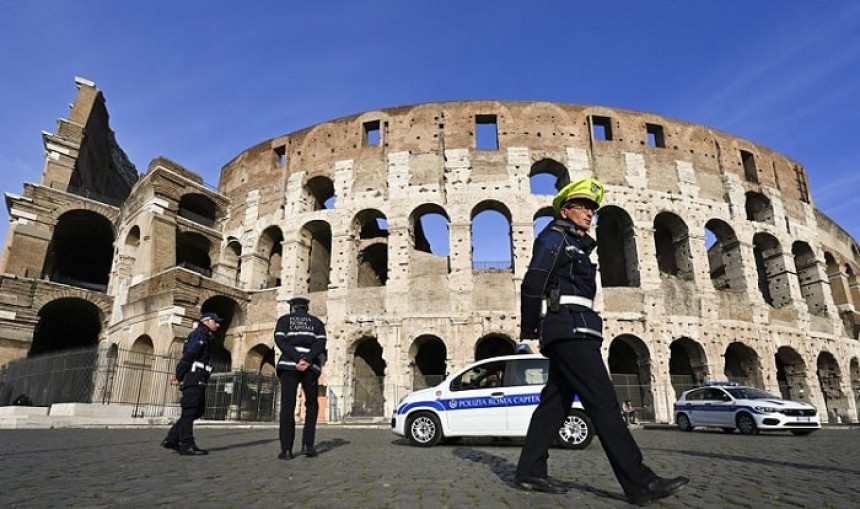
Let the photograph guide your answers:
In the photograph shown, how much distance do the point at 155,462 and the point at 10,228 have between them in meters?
23.5

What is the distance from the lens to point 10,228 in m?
22.1

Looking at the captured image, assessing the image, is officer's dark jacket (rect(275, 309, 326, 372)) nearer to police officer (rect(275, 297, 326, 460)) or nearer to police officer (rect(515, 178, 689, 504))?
police officer (rect(275, 297, 326, 460))

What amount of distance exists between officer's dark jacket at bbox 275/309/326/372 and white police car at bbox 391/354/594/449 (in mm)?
2713

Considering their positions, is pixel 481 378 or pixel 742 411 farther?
pixel 742 411

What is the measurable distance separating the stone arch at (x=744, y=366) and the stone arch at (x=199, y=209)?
23690mm

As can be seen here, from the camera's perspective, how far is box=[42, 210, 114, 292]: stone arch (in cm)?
2414

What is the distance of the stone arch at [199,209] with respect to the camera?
23.8 m

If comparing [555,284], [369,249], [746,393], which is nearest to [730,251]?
[746,393]

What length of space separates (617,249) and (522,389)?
51.1 feet

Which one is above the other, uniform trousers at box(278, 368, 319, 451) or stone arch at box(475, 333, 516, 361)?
stone arch at box(475, 333, 516, 361)

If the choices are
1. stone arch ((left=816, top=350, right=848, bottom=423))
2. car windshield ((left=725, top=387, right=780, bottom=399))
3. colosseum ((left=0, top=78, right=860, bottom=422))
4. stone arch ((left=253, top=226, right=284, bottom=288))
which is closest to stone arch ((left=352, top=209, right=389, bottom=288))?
colosseum ((left=0, top=78, right=860, bottom=422))

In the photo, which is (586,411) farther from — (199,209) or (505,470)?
(199,209)

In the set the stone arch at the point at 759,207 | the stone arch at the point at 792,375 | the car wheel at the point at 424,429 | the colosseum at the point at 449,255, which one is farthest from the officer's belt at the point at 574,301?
the stone arch at the point at 759,207

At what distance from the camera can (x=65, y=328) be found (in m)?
27.2
